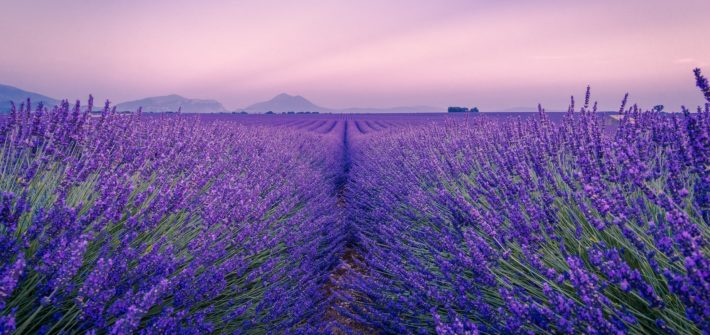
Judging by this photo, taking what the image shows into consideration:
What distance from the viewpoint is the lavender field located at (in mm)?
1029

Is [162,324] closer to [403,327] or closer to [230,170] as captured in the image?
[403,327]

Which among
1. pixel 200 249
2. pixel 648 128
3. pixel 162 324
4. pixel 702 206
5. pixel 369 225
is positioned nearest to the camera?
pixel 162 324

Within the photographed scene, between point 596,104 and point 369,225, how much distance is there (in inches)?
79.8

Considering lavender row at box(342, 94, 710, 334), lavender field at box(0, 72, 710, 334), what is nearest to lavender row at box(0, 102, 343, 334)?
lavender field at box(0, 72, 710, 334)

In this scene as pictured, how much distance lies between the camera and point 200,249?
163cm

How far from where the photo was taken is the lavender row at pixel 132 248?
1084 millimetres

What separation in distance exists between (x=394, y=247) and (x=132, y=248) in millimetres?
1471

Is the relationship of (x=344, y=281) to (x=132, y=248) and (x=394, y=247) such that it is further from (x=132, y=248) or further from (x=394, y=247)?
(x=132, y=248)

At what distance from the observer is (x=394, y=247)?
2.40 m

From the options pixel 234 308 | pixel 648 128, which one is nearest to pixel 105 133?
pixel 234 308

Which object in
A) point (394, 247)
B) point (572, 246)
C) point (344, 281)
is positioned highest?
point (572, 246)

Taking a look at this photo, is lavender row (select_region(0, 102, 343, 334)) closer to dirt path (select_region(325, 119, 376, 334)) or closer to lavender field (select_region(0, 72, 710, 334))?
lavender field (select_region(0, 72, 710, 334))

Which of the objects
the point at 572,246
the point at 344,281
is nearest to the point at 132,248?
the point at 344,281

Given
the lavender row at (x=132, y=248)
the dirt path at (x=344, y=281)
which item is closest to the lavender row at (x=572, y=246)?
the dirt path at (x=344, y=281)
